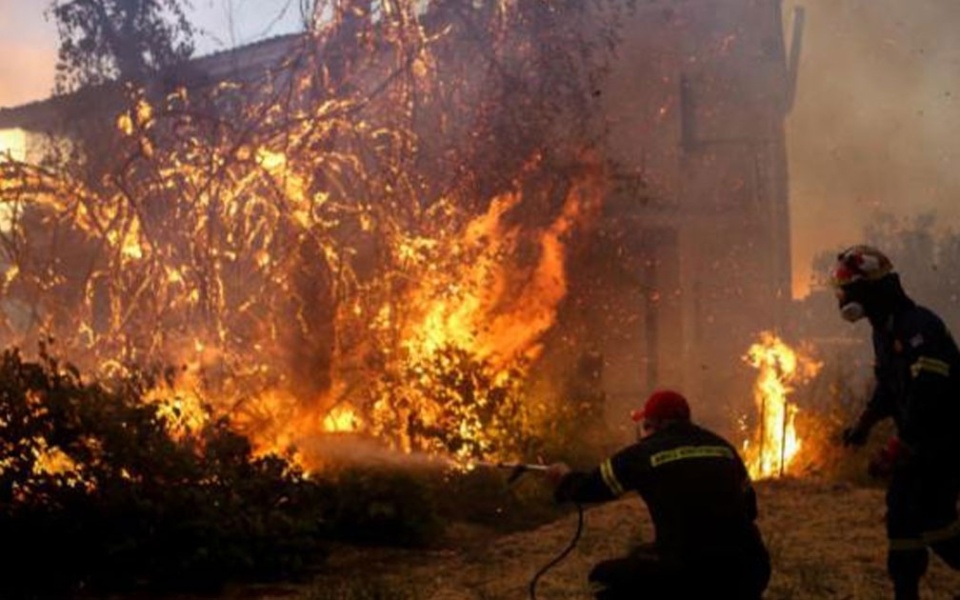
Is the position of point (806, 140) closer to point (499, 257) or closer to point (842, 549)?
point (499, 257)

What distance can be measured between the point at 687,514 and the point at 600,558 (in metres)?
4.29

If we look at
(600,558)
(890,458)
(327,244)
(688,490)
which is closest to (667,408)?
(688,490)

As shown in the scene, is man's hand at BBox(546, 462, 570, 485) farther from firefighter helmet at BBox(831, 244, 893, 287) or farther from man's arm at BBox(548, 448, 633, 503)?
firefighter helmet at BBox(831, 244, 893, 287)

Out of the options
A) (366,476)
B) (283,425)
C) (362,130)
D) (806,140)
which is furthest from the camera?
(806,140)

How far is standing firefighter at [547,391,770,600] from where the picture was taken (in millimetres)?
4621

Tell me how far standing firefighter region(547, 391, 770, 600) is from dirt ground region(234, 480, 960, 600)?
2553mm

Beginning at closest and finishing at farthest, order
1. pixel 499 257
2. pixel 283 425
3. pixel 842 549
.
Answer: pixel 842 549, pixel 283 425, pixel 499 257

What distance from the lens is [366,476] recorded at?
1034 centimetres

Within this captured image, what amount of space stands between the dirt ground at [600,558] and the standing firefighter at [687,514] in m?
2.55

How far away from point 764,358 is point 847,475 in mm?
3785

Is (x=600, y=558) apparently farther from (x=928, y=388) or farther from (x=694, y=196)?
(x=694, y=196)

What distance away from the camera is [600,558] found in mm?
8734

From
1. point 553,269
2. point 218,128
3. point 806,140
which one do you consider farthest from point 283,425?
point 806,140

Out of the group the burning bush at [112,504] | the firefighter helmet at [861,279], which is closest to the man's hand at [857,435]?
the firefighter helmet at [861,279]
